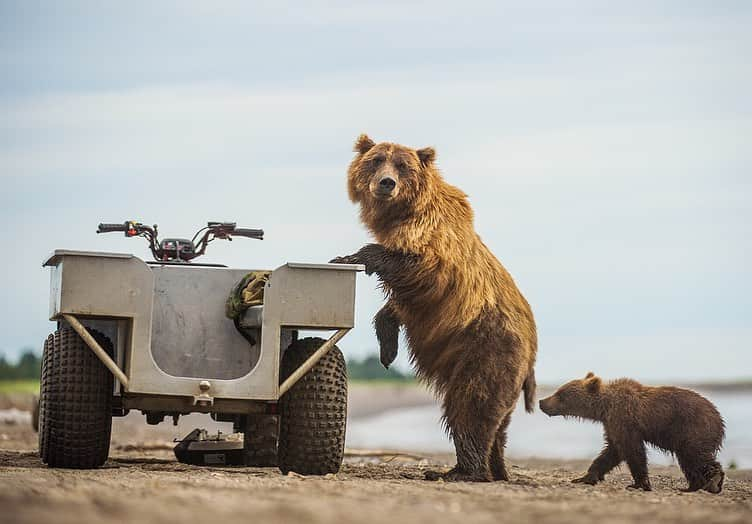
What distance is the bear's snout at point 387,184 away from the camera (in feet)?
29.9

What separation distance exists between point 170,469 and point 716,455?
13.2 ft

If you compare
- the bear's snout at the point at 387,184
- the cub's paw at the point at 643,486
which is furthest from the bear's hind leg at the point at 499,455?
the bear's snout at the point at 387,184

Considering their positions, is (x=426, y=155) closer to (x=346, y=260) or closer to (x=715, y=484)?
(x=346, y=260)

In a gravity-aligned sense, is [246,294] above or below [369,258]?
below

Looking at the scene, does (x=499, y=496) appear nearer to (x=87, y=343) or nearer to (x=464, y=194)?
(x=87, y=343)

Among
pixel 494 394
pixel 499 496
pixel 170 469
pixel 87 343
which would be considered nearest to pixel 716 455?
pixel 494 394

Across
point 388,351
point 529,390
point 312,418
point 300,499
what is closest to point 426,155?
point 388,351

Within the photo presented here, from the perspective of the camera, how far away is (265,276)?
25.9 feet

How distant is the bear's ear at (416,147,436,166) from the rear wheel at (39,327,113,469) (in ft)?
9.80

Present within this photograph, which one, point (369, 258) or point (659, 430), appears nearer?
point (369, 258)

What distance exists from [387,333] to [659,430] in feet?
7.14

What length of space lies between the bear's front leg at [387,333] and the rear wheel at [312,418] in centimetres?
135

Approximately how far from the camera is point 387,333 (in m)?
9.33

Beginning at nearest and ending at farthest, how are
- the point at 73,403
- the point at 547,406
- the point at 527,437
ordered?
the point at 73,403
the point at 547,406
the point at 527,437
